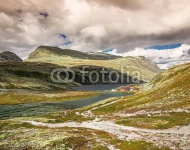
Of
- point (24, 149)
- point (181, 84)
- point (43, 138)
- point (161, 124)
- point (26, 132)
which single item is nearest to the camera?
point (24, 149)

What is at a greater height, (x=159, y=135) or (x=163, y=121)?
(x=163, y=121)

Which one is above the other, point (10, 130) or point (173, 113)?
point (173, 113)

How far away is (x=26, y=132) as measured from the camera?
240 feet

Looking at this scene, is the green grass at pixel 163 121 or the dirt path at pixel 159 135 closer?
the dirt path at pixel 159 135

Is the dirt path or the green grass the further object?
the green grass

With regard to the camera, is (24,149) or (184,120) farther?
(184,120)

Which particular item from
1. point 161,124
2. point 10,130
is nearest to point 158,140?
point 161,124

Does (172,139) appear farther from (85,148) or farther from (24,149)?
(24,149)

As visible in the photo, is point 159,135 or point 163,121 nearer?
point 159,135

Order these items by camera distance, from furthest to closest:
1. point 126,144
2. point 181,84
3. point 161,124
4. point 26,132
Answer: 1. point 181,84
2. point 26,132
3. point 161,124
4. point 126,144

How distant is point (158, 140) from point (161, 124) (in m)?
15.7

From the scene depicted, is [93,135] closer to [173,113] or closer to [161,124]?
[161,124]

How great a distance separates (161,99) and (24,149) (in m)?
69.6

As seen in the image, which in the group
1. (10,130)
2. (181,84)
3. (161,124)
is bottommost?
(10,130)
